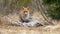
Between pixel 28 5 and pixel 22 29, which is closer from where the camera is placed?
pixel 22 29

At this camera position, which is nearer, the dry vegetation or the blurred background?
the dry vegetation

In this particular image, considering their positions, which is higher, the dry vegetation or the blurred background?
the blurred background

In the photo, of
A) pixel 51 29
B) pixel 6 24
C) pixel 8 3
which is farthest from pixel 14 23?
pixel 8 3

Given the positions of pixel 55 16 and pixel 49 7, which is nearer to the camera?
pixel 55 16

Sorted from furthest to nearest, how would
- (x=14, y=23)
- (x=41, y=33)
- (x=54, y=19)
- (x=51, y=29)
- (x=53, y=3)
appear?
(x=53, y=3) < (x=54, y=19) < (x=14, y=23) < (x=51, y=29) < (x=41, y=33)

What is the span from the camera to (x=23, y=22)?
1114cm

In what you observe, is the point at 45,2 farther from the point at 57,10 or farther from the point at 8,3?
the point at 8,3

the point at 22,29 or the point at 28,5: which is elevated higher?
the point at 28,5

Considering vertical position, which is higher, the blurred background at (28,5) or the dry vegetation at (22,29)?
the blurred background at (28,5)

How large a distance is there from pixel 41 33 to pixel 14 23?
6.30ft

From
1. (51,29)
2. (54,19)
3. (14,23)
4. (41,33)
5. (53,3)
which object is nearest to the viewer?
(41,33)

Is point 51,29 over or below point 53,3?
below

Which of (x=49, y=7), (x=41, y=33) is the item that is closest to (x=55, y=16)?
(x=49, y=7)

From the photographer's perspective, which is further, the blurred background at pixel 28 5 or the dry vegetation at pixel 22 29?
the blurred background at pixel 28 5
